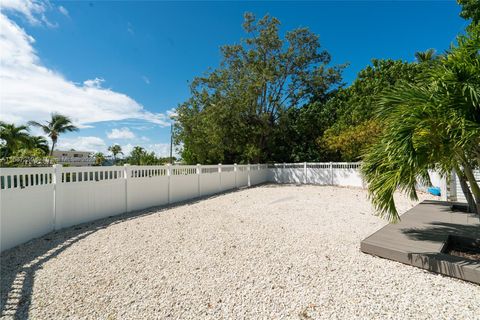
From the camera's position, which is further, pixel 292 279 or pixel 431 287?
pixel 292 279

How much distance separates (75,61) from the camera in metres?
8.35

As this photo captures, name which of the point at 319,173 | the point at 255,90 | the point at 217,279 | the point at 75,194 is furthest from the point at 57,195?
the point at 319,173

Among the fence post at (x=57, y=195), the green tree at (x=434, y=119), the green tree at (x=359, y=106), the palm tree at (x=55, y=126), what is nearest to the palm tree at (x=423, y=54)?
the green tree at (x=359, y=106)

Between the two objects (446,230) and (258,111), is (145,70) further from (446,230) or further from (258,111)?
(446,230)

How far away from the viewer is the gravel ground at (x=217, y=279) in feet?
7.00

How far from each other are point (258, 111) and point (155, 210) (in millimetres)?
10183

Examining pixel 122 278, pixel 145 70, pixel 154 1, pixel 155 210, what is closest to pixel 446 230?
pixel 122 278

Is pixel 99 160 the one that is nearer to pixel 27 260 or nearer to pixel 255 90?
pixel 255 90

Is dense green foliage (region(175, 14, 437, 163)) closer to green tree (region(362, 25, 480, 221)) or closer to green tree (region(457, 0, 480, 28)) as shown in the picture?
green tree (region(457, 0, 480, 28))

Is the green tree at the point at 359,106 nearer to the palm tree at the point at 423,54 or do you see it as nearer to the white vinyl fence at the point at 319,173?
the palm tree at the point at 423,54

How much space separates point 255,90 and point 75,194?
1078 cm

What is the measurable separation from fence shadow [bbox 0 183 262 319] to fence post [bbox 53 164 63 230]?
0.65 feet

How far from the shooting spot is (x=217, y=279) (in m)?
2.67

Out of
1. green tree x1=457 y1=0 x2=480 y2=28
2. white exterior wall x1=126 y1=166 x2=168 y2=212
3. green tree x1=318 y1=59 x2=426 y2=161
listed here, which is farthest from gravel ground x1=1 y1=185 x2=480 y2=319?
green tree x1=457 y1=0 x2=480 y2=28
